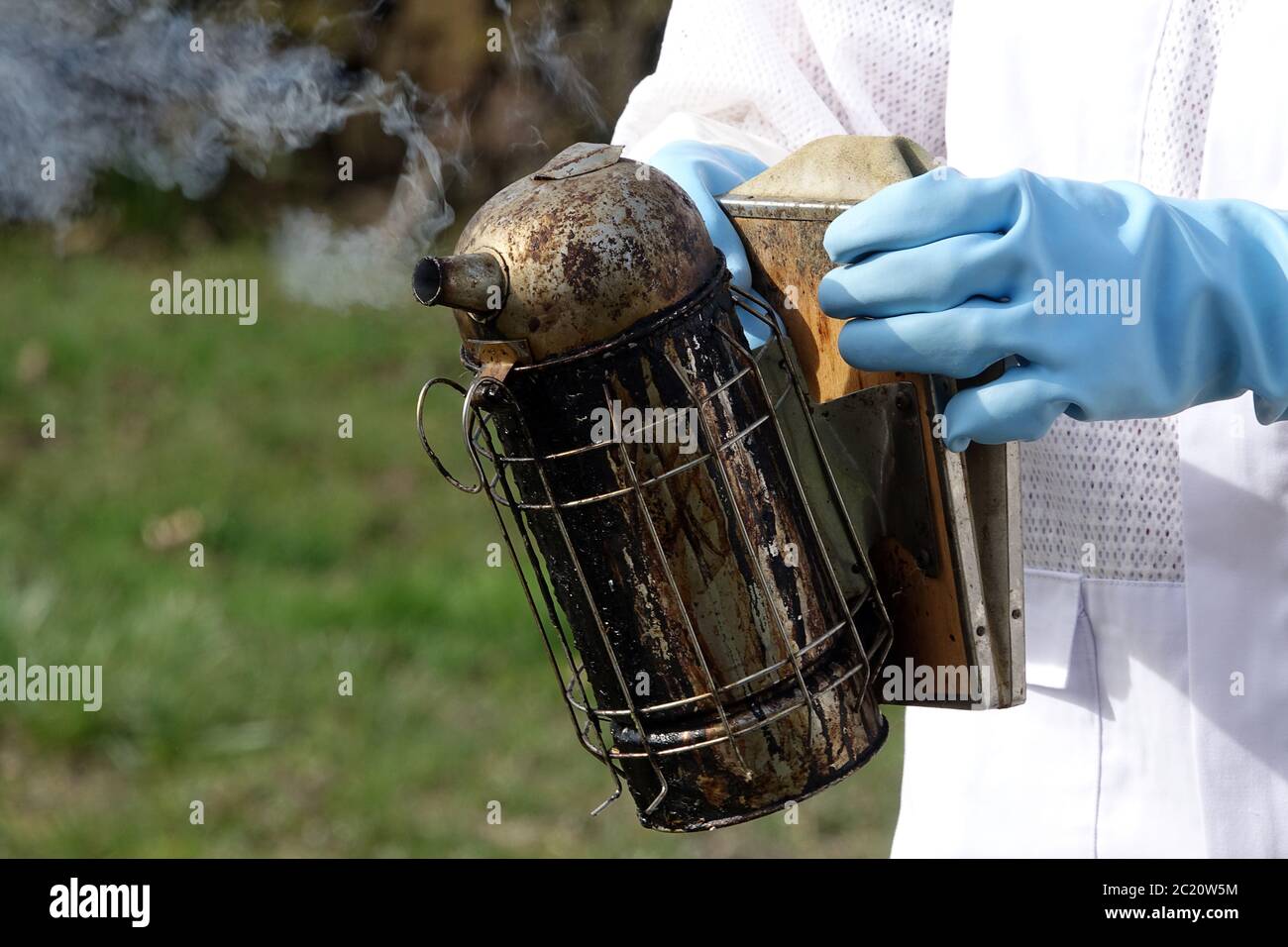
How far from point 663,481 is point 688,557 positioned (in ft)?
0.32

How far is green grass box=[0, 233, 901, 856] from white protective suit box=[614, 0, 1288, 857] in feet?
6.70

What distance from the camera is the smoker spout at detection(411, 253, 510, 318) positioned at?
153 centimetres

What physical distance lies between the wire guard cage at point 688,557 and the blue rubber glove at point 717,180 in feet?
0.49

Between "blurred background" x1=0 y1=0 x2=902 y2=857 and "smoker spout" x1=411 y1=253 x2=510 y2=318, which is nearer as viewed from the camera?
"smoker spout" x1=411 y1=253 x2=510 y2=318

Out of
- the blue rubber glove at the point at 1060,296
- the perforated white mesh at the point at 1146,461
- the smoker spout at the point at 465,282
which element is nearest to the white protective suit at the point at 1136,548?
the perforated white mesh at the point at 1146,461

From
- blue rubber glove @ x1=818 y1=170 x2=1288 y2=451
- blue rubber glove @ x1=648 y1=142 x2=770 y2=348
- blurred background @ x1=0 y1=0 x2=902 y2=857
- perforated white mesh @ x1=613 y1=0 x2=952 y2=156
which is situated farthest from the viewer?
blurred background @ x1=0 y1=0 x2=902 y2=857

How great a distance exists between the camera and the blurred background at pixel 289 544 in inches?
160

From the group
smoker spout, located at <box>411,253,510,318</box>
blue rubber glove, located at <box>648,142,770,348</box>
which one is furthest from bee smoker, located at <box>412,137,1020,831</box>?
blue rubber glove, located at <box>648,142,770,348</box>

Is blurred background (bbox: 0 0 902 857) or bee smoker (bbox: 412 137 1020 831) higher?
bee smoker (bbox: 412 137 1020 831)

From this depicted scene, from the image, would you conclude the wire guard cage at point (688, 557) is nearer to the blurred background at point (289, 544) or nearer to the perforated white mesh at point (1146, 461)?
the perforated white mesh at point (1146, 461)

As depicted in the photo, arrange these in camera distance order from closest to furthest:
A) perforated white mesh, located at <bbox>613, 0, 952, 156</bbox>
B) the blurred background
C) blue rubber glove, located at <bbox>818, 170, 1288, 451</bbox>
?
blue rubber glove, located at <bbox>818, 170, 1288, 451</bbox>, perforated white mesh, located at <bbox>613, 0, 952, 156</bbox>, the blurred background

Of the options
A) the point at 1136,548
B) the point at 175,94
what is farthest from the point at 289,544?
the point at 1136,548

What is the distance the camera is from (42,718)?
432cm

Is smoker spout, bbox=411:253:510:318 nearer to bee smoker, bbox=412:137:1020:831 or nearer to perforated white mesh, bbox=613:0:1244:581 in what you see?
bee smoker, bbox=412:137:1020:831
